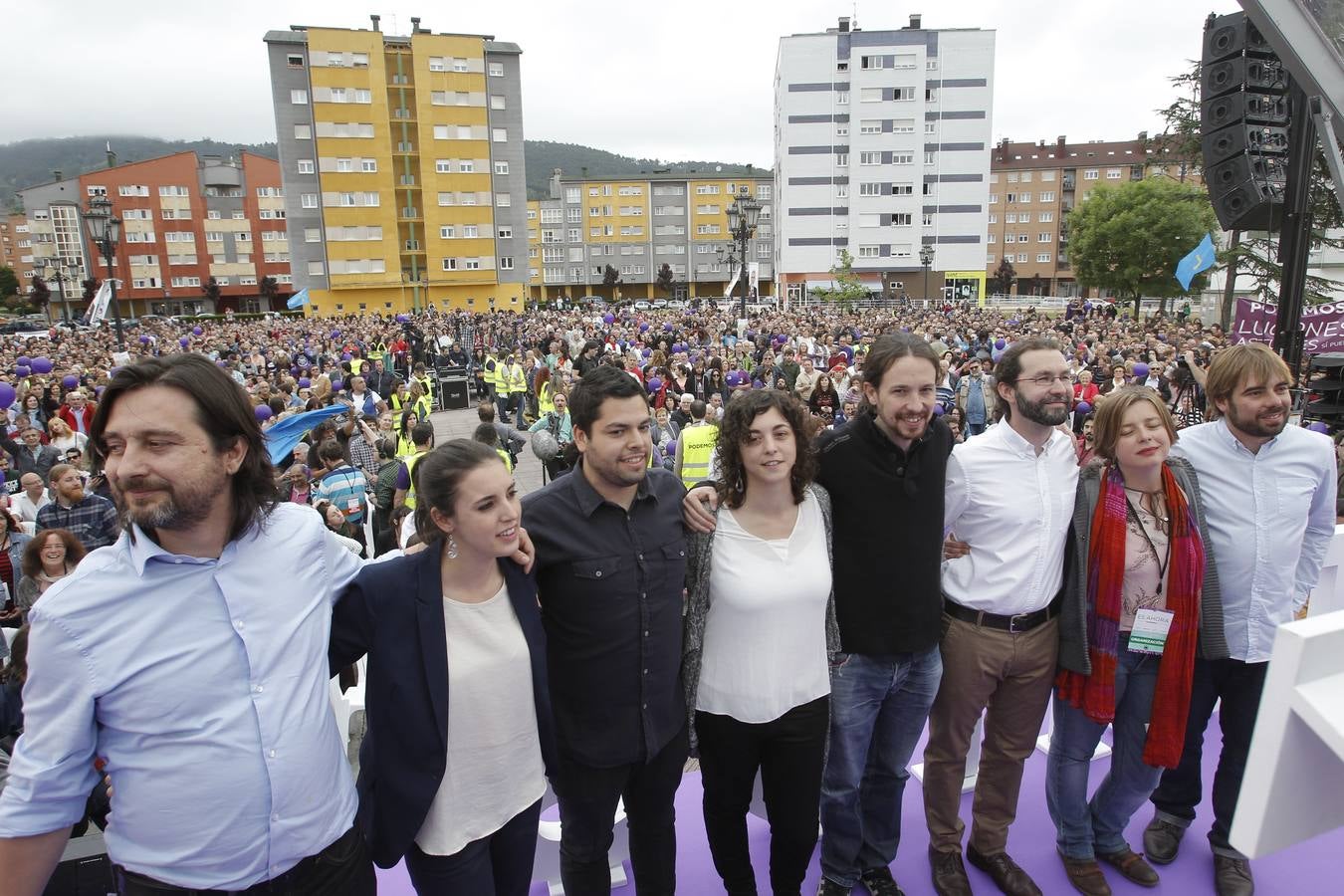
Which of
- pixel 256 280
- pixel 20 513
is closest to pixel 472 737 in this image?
pixel 20 513

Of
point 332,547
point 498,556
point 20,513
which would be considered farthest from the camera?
point 20,513

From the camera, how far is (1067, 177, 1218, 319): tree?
4216 cm

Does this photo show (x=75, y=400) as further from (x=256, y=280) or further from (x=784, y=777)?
(x=256, y=280)

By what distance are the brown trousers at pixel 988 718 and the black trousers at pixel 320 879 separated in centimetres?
195

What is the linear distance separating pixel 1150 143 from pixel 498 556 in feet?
120

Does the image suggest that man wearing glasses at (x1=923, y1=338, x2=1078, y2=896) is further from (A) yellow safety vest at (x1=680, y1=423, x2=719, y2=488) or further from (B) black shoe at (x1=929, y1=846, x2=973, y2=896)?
(A) yellow safety vest at (x1=680, y1=423, x2=719, y2=488)

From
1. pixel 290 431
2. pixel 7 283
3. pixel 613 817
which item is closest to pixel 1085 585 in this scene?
pixel 613 817

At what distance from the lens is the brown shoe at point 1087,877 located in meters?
2.74

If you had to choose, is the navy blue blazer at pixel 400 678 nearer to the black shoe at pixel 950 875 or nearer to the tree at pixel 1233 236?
the black shoe at pixel 950 875

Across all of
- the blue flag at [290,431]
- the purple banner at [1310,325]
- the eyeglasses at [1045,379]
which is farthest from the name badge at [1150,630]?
the blue flag at [290,431]

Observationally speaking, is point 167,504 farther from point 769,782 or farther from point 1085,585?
point 1085,585

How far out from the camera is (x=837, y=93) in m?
62.5

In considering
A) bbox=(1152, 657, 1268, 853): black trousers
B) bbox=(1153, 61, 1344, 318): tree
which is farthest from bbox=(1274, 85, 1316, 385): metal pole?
bbox=(1153, 61, 1344, 318): tree

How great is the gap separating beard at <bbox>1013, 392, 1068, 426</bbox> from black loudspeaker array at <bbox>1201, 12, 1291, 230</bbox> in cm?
568
